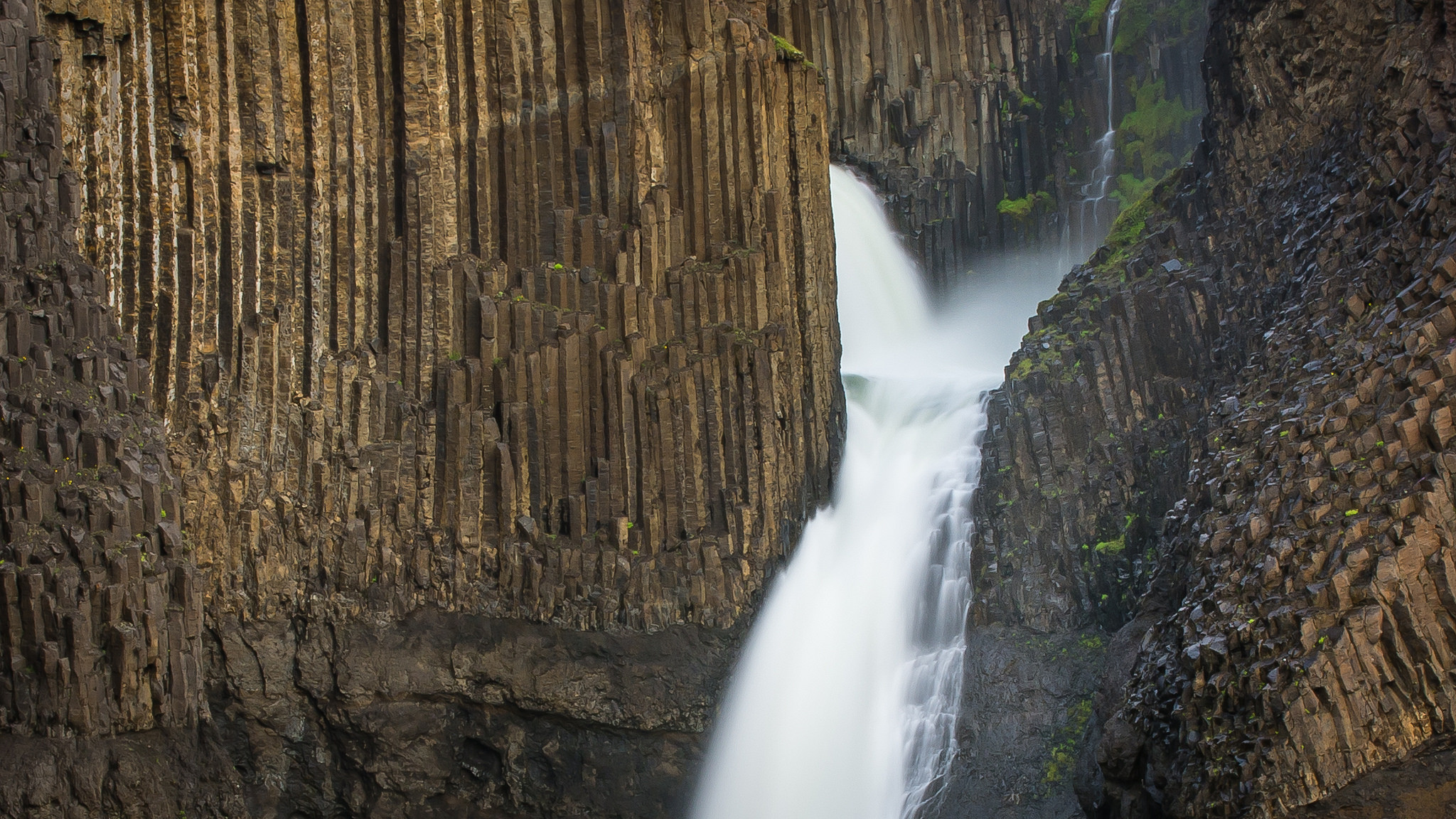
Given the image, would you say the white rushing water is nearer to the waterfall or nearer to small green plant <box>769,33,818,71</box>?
small green plant <box>769,33,818,71</box>

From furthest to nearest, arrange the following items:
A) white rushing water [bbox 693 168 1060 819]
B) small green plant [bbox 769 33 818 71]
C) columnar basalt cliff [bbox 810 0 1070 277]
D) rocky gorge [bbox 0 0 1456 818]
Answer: columnar basalt cliff [bbox 810 0 1070 277] < small green plant [bbox 769 33 818 71] < white rushing water [bbox 693 168 1060 819] < rocky gorge [bbox 0 0 1456 818]

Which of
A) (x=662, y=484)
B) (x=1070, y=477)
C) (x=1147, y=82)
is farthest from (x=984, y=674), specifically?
(x=1147, y=82)

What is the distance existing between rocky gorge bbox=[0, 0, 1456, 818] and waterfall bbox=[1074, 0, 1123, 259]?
554 cm

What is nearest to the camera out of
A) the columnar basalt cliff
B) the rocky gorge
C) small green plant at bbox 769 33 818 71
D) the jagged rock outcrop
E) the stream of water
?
the rocky gorge

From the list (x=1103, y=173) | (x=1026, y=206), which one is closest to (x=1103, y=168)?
(x=1103, y=173)

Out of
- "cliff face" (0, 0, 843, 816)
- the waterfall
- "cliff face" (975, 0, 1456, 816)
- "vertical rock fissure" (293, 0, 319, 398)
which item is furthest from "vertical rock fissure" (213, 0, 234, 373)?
the waterfall

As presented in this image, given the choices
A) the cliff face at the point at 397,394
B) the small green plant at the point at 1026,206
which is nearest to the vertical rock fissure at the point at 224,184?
the cliff face at the point at 397,394

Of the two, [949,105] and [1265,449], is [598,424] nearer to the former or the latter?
[1265,449]

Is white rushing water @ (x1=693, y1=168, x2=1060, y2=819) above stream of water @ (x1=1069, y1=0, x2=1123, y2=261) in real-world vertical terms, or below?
below

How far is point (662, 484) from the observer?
17297mm

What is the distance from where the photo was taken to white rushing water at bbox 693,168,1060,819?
15.9 metres

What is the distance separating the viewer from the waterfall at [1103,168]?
2595 cm

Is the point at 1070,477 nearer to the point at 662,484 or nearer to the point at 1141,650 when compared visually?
the point at 1141,650

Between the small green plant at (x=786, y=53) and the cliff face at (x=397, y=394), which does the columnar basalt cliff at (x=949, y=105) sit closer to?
the small green plant at (x=786, y=53)
